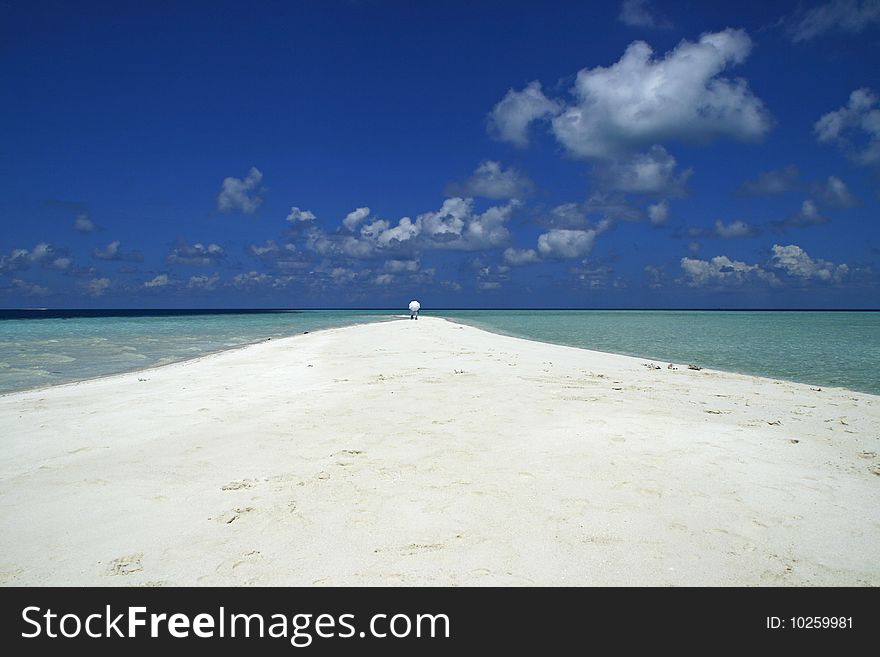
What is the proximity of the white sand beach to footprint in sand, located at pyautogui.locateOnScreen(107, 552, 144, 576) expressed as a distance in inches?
0.5

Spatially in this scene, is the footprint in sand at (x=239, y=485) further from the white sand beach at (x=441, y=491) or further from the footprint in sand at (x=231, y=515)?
the footprint in sand at (x=231, y=515)

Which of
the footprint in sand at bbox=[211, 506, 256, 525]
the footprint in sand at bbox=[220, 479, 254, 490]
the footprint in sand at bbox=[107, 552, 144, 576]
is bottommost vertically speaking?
the footprint in sand at bbox=[107, 552, 144, 576]

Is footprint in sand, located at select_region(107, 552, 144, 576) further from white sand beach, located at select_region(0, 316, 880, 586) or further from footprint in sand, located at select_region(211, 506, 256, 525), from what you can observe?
footprint in sand, located at select_region(211, 506, 256, 525)

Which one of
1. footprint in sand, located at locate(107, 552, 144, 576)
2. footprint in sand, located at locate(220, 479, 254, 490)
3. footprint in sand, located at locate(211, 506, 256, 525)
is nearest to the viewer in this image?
footprint in sand, located at locate(107, 552, 144, 576)

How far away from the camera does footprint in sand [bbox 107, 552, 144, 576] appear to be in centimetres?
332

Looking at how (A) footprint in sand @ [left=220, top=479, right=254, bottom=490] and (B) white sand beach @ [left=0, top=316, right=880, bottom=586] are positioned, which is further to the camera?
(A) footprint in sand @ [left=220, top=479, right=254, bottom=490]

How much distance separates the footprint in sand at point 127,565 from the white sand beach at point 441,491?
0.01m

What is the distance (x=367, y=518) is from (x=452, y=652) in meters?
1.45

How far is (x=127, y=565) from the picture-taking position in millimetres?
3395

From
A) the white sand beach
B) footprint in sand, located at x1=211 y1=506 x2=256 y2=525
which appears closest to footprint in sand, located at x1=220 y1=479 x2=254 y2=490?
the white sand beach

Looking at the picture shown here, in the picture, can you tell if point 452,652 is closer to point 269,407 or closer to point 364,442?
point 364,442

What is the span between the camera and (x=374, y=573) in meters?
3.27

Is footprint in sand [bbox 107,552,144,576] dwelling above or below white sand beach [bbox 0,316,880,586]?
below

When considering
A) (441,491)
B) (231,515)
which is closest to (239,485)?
(231,515)
